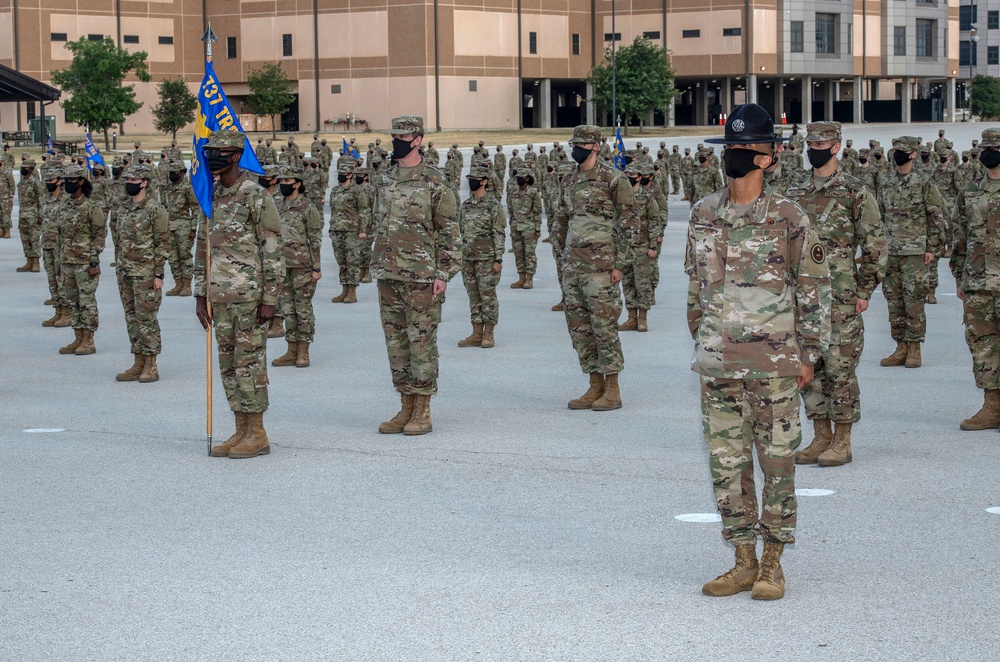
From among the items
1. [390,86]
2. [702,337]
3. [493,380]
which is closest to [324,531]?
[702,337]

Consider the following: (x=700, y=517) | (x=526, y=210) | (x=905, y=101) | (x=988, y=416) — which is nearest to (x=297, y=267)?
(x=526, y=210)

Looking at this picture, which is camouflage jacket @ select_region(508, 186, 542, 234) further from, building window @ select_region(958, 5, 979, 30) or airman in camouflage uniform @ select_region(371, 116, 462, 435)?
building window @ select_region(958, 5, 979, 30)

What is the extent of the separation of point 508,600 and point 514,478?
8.26 feet

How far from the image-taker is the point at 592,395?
36.8 feet

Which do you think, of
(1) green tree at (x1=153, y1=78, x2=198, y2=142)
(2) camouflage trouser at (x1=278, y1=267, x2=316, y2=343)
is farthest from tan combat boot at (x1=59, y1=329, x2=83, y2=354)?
(1) green tree at (x1=153, y1=78, x2=198, y2=142)

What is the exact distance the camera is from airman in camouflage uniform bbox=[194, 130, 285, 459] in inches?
373

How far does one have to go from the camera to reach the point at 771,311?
617 cm

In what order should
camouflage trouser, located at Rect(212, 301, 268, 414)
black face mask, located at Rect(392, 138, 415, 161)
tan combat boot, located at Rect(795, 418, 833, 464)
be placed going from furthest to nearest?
black face mask, located at Rect(392, 138, 415, 161) → camouflage trouser, located at Rect(212, 301, 268, 414) → tan combat boot, located at Rect(795, 418, 833, 464)

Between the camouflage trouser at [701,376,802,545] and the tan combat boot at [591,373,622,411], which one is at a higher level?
the camouflage trouser at [701,376,802,545]

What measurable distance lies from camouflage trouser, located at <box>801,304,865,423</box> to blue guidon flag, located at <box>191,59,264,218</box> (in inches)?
159

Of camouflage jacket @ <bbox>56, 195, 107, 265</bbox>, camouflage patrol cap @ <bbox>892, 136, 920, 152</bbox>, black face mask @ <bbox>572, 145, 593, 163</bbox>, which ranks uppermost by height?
camouflage patrol cap @ <bbox>892, 136, 920, 152</bbox>

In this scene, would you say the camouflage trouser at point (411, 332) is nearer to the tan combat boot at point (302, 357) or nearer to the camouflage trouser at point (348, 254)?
the tan combat boot at point (302, 357)

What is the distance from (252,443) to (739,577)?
A: 14.1 feet

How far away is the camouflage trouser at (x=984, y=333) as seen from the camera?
1002 cm
